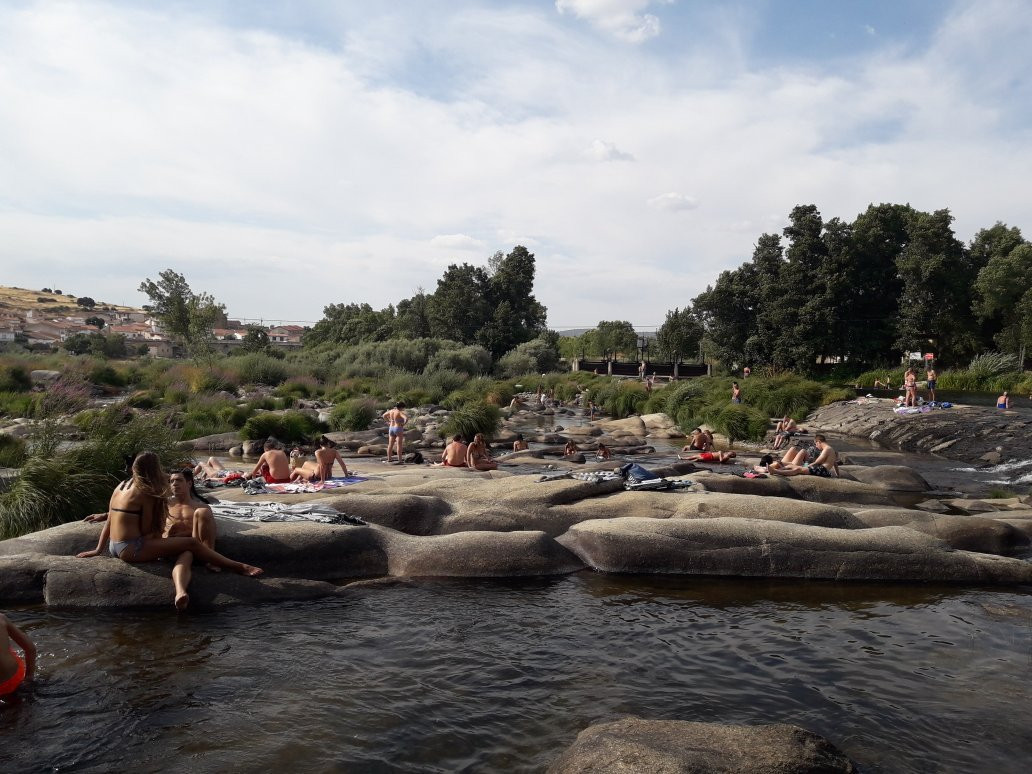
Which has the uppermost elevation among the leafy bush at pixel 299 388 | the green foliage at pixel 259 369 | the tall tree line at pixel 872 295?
the tall tree line at pixel 872 295

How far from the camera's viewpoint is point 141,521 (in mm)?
8164

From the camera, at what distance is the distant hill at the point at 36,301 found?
115750 mm

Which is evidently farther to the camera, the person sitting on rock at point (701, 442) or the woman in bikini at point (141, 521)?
the person sitting on rock at point (701, 442)

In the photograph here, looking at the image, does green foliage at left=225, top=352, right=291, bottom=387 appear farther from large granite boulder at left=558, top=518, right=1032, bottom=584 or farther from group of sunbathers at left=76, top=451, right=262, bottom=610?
large granite boulder at left=558, top=518, right=1032, bottom=584

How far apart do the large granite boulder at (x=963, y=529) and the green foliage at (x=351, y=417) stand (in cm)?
1743

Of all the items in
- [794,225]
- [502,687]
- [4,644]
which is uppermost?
[794,225]

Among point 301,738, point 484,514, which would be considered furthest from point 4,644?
point 484,514

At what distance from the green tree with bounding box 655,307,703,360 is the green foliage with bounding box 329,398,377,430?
42.6 meters

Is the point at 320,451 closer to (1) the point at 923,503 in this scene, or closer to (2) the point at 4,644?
(2) the point at 4,644

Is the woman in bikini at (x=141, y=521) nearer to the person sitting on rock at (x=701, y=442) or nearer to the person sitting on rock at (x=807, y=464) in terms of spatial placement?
the person sitting on rock at (x=807, y=464)

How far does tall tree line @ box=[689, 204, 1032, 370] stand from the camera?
48562 millimetres

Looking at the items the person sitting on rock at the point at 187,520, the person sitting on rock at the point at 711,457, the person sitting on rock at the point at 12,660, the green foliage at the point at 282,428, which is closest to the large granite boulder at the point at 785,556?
the person sitting on rock at the point at 187,520

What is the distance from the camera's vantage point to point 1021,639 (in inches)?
316

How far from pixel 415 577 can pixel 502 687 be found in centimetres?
307
